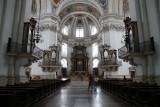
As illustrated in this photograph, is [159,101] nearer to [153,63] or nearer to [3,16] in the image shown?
[153,63]

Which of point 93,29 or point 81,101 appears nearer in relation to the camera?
point 81,101

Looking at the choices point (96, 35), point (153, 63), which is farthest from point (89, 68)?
point (153, 63)

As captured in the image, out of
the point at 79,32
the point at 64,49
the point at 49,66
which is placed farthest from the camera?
the point at 79,32

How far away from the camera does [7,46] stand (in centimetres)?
944

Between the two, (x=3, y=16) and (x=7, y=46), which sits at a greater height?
(x=3, y=16)

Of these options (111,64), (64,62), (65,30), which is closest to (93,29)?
(65,30)

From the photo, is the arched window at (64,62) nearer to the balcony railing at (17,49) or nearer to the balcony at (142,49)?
the balcony railing at (17,49)

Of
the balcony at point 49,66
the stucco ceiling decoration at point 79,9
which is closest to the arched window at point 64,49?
the stucco ceiling decoration at point 79,9

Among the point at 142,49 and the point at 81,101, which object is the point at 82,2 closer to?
the point at 142,49

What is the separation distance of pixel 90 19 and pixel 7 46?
2806 cm

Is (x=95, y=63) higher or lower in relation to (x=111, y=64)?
higher

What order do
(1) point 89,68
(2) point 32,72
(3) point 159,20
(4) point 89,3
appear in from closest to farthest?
(3) point 159,20 → (2) point 32,72 → (4) point 89,3 → (1) point 89,68

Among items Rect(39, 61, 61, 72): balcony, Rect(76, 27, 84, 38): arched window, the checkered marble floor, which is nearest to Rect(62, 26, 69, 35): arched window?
Rect(76, 27, 84, 38): arched window

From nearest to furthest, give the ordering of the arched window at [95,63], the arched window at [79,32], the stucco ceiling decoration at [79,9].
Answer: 1. the stucco ceiling decoration at [79,9]
2. the arched window at [95,63]
3. the arched window at [79,32]
